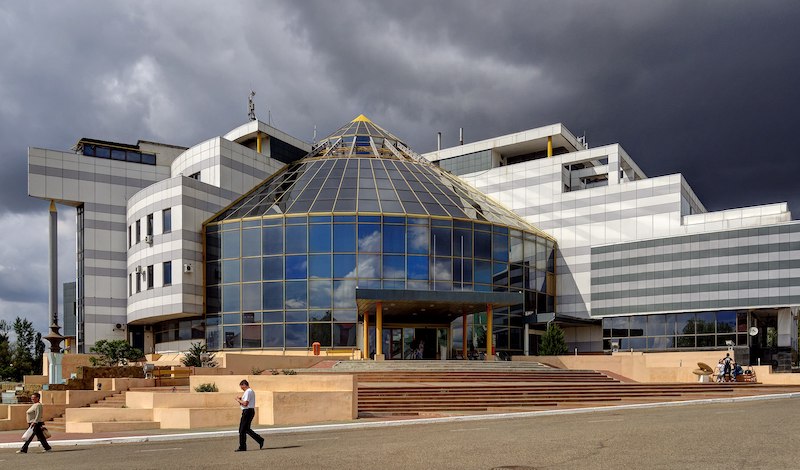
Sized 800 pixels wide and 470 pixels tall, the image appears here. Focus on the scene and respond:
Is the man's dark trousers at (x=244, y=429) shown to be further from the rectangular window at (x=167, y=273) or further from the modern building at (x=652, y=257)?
the modern building at (x=652, y=257)

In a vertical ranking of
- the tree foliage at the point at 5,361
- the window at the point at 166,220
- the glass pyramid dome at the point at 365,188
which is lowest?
the tree foliage at the point at 5,361

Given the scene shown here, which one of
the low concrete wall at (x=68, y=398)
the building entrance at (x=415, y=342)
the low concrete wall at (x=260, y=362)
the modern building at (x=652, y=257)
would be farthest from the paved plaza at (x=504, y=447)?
the modern building at (x=652, y=257)

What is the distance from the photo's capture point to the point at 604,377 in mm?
35000

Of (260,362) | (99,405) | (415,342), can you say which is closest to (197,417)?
(99,405)

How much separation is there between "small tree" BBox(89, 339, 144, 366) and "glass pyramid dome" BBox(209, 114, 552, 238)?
30.7ft

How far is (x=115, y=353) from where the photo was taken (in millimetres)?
41281

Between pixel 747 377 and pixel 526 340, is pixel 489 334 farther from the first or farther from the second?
pixel 747 377

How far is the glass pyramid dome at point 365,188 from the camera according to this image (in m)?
45.5

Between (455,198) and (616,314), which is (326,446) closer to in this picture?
(455,198)

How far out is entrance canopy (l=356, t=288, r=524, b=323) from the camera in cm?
3662

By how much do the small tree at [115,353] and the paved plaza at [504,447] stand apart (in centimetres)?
2255

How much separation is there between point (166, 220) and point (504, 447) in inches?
1440

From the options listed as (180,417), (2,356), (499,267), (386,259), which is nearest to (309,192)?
(386,259)

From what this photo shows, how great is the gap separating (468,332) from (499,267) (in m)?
4.91
